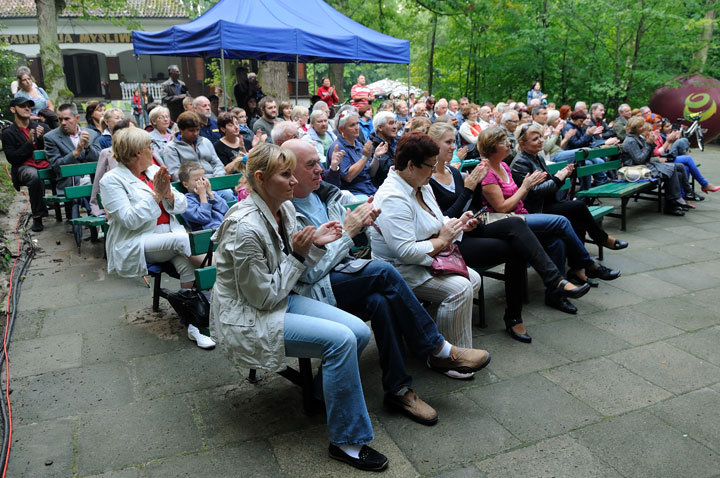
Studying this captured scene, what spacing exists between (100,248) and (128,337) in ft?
9.03

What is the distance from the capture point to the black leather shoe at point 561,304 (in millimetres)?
4461

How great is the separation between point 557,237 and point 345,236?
2429 mm

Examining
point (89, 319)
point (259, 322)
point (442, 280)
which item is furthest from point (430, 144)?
point (89, 319)

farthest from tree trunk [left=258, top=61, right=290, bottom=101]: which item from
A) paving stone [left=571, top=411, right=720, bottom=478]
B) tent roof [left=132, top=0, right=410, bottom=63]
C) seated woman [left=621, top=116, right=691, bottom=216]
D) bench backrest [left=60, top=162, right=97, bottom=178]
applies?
paving stone [left=571, top=411, right=720, bottom=478]

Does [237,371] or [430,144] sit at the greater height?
[430,144]

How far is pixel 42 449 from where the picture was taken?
2736mm

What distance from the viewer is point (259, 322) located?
2.65 m

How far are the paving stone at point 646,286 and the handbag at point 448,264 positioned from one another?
1.96 meters

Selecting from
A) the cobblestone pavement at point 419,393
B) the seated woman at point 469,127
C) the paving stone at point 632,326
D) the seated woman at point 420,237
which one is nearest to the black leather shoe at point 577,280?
the cobblestone pavement at point 419,393

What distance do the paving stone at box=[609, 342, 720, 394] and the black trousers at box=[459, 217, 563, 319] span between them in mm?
724

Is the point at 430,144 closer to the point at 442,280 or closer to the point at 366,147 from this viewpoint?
the point at 442,280

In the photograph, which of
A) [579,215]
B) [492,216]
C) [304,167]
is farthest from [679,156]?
[304,167]

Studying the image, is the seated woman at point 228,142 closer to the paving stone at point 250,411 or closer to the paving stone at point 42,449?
the paving stone at point 250,411

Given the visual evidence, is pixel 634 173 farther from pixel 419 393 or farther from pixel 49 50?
pixel 49 50
